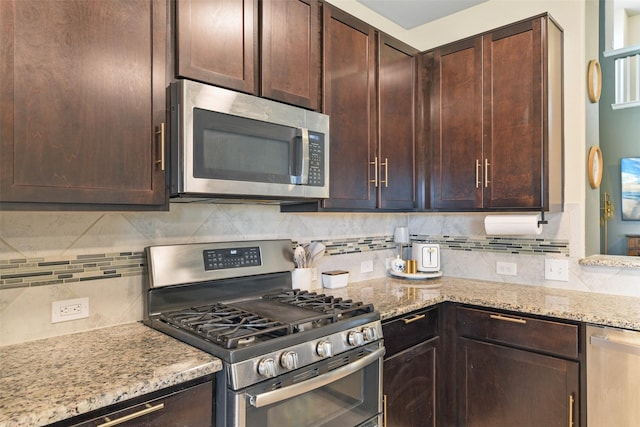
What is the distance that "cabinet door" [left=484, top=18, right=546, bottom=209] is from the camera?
215cm

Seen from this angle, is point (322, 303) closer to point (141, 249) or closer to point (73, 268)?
point (141, 249)

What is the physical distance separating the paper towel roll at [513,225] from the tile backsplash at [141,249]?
0.23 m

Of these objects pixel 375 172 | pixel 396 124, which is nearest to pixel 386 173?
pixel 375 172

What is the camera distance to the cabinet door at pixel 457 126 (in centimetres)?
238

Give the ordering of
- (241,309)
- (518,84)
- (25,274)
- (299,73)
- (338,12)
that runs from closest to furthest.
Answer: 1. (25,274)
2. (241,309)
3. (299,73)
4. (338,12)
5. (518,84)

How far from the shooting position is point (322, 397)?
4.81 feet

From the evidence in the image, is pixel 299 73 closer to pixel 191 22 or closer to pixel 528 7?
pixel 191 22

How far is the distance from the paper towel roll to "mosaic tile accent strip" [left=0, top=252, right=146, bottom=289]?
1.89 metres

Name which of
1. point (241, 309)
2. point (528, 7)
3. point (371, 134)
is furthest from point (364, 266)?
point (528, 7)

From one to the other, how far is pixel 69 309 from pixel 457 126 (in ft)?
7.24

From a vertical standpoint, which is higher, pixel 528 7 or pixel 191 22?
pixel 528 7

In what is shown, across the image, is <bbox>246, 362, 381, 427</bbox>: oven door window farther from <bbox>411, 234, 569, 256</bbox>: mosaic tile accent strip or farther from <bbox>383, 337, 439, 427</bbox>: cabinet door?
<bbox>411, 234, 569, 256</bbox>: mosaic tile accent strip

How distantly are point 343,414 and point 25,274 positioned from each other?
1250 mm

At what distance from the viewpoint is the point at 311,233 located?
2375 millimetres
